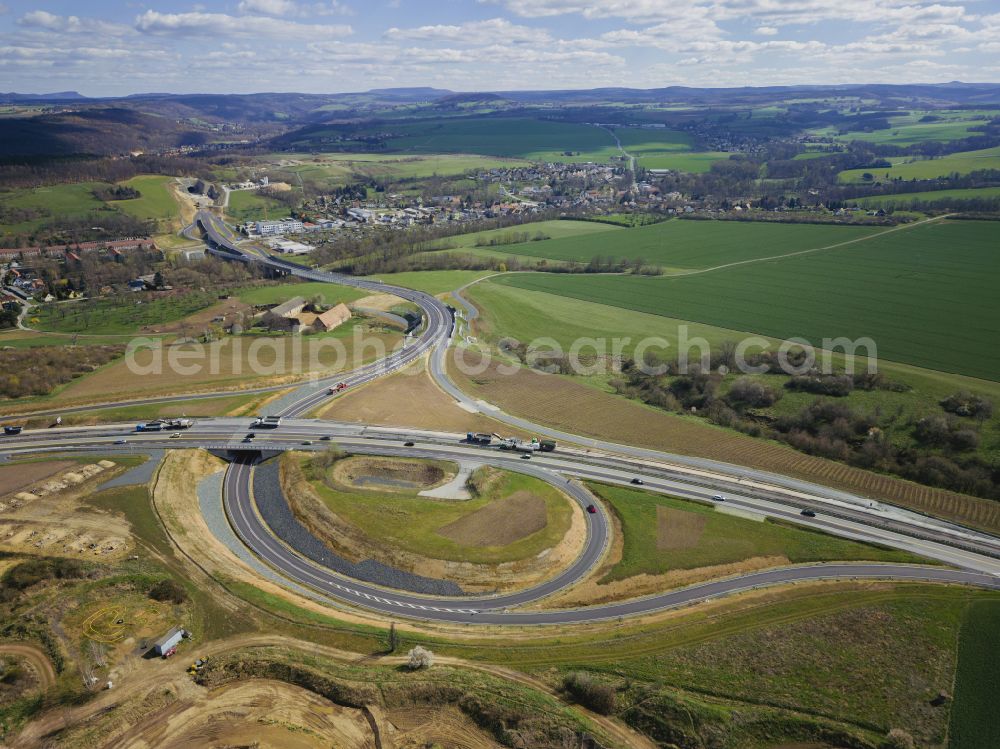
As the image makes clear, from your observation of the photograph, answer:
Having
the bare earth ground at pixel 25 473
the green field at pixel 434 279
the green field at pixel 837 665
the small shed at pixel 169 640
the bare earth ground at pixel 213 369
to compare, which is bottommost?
the green field at pixel 837 665

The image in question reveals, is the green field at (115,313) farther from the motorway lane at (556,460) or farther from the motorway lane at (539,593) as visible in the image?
the motorway lane at (539,593)

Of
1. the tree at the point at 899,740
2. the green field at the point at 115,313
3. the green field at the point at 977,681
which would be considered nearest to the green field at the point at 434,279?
the green field at the point at 115,313

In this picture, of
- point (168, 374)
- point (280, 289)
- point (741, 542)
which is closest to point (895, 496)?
point (741, 542)

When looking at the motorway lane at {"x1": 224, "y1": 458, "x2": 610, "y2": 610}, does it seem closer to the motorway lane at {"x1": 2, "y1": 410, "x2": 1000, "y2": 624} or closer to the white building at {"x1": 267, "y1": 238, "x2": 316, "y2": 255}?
the motorway lane at {"x1": 2, "y1": 410, "x2": 1000, "y2": 624}

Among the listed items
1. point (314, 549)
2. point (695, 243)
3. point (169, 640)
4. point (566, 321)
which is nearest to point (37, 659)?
point (169, 640)

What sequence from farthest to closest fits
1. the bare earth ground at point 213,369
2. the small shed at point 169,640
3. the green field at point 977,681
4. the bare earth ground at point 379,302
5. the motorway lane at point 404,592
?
the bare earth ground at point 379,302, the bare earth ground at point 213,369, the motorway lane at point 404,592, the small shed at point 169,640, the green field at point 977,681

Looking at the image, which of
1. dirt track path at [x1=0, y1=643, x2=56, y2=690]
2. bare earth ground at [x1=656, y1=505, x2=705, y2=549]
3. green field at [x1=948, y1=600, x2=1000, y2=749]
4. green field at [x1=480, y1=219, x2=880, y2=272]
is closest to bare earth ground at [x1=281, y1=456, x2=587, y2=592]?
bare earth ground at [x1=656, y1=505, x2=705, y2=549]
